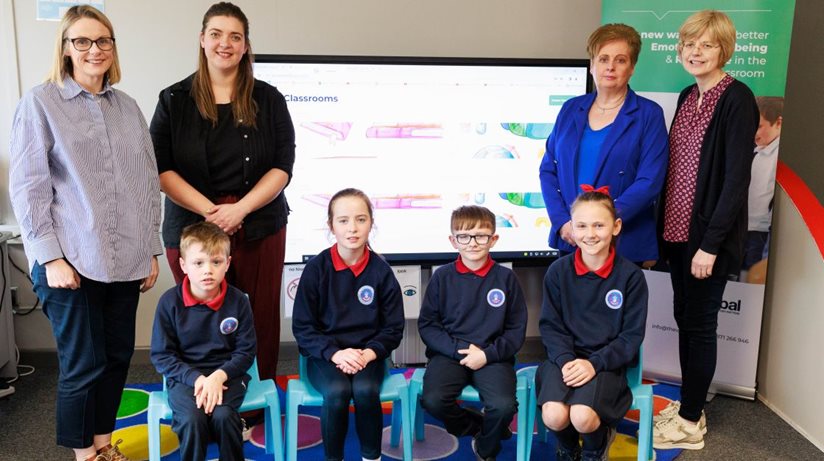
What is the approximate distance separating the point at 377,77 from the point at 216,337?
1.46 meters

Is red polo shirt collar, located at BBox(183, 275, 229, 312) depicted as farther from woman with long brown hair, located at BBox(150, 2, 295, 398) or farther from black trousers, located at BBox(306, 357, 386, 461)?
black trousers, located at BBox(306, 357, 386, 461)

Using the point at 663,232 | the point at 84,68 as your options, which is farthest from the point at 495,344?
the point at 84,68

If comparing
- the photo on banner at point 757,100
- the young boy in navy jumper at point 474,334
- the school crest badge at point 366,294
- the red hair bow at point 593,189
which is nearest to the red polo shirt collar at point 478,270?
the young boy in navy jumper at point 474,334

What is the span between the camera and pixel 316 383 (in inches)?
96.9

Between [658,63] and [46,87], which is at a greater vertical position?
[658,63]

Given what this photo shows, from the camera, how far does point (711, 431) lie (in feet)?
9.75

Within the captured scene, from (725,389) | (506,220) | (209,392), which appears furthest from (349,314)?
(725,389)

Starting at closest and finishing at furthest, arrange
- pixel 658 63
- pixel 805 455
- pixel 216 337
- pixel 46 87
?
1. pixel 46 87
2. pixel 216 337
3. pixel 805 455
4. pixel 658 63

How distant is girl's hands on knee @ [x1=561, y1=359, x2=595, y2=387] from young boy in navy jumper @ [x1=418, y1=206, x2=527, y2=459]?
18 centimetres

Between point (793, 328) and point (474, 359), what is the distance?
4.75ft

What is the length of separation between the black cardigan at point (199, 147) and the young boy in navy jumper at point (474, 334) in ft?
2.12

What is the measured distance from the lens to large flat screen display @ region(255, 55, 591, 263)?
3332 millimetres

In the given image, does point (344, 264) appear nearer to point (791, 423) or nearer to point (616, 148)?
point (616, 148)

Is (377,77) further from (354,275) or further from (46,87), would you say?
(46,87)
